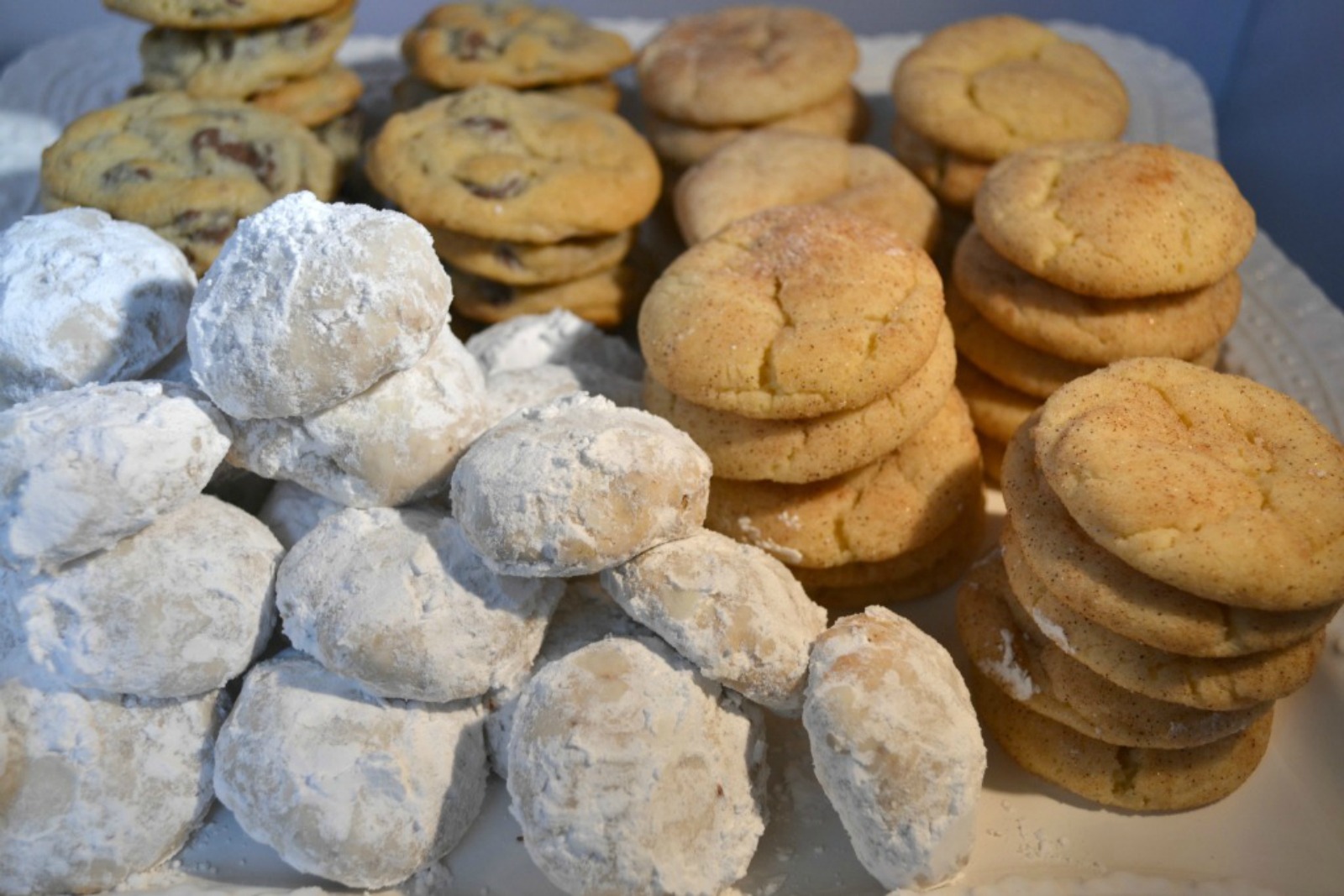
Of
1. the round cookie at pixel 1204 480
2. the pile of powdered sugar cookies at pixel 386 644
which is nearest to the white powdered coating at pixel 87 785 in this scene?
the pile of powdered sugar cookies at pixel 386 644

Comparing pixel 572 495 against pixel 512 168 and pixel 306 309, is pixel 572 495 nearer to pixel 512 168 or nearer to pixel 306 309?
pixel 306 309

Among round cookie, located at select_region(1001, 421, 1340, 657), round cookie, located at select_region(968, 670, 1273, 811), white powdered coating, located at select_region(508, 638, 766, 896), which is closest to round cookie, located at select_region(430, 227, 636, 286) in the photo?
white powdered coating, located at select_region(508, 638, 766, 896)

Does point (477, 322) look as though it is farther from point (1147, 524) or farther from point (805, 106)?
point (1147, 524)

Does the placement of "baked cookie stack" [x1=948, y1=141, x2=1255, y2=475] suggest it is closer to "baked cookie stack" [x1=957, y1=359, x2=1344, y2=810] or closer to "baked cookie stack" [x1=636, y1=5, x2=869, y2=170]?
"baked cookie stack" [x1=957, y1=359, x2=1344, y2=810]

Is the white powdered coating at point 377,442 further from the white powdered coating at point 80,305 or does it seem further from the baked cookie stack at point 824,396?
the baked cookie stack at point 824,396

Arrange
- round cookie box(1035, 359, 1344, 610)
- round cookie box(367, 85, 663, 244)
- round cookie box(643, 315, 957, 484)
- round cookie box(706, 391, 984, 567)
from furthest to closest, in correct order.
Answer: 1. round cookie box(367, 85, 663, 244)
2. round cookie box(706, 391, 984, 567)
3. round cookie box(643, 315, 957, 484)
4. round cookie box(1035, 359, 1344, 610)

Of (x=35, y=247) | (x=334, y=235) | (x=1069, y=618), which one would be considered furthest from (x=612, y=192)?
(x=1069, y=618)
